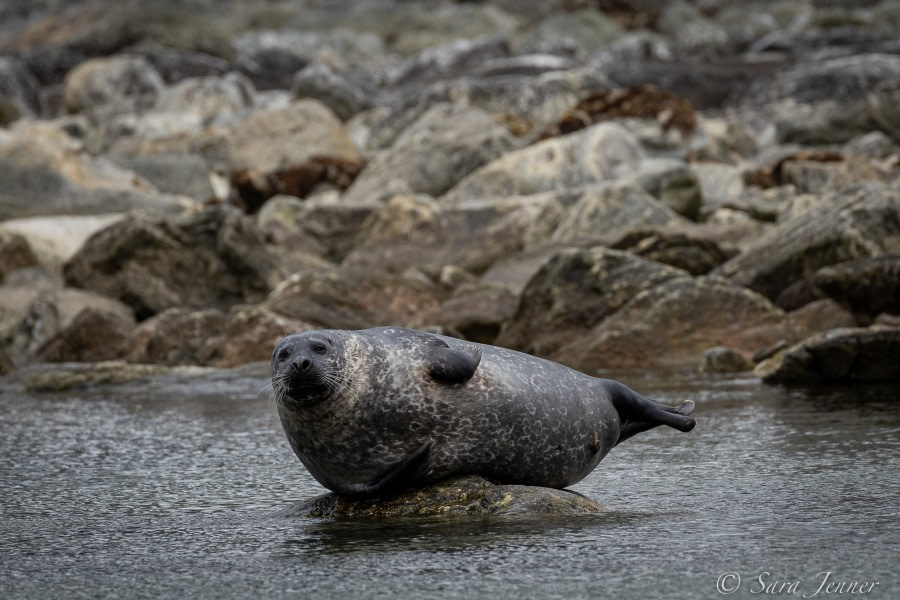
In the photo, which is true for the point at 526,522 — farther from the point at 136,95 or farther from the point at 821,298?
the point at 136,95

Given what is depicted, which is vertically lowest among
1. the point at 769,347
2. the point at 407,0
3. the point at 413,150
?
the point at 769,347

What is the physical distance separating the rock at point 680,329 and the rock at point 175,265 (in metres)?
5.33

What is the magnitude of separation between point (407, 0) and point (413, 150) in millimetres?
38689

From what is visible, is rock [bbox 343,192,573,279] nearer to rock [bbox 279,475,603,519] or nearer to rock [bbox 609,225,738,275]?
rock [bbox 609,225,738,275]

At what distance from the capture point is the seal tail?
616cm

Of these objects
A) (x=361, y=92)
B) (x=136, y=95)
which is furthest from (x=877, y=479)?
(x=136, y=95)

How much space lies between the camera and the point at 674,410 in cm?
629

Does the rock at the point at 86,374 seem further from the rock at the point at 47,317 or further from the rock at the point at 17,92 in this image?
the rock at the point at 17,92

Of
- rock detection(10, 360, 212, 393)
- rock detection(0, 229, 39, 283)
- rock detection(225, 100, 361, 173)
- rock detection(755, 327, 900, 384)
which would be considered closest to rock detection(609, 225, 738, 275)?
rock detection(755, 327, 900, 384)

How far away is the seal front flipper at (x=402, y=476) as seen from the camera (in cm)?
533

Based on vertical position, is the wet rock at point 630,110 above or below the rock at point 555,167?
above

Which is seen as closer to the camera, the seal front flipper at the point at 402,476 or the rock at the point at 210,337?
the seal front flipper at the point at 402,476

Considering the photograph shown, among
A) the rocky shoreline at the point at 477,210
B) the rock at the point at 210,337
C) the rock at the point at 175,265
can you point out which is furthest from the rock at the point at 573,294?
the rock at the point at 175,265

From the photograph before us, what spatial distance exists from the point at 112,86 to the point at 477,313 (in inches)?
989
